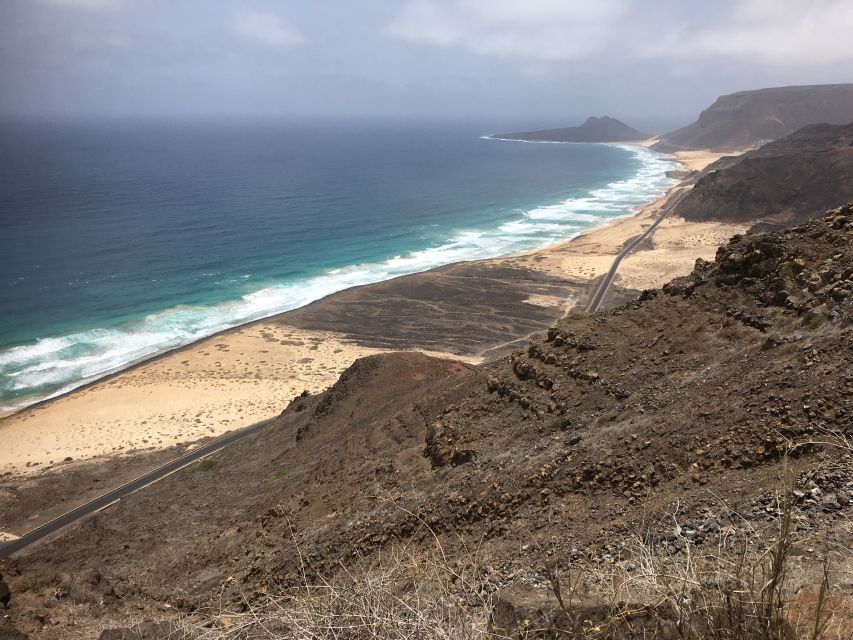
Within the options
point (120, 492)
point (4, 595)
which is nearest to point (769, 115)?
point (120, 492)

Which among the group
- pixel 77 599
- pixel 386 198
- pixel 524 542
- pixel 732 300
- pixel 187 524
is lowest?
pixel 187 524

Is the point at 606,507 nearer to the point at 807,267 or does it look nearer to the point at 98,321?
the point at 807,267

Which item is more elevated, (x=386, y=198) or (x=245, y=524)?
(x=386, y=198)

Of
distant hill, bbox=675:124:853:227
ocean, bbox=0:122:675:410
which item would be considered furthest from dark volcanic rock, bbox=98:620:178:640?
distant hill, bbox=675:124:853:227

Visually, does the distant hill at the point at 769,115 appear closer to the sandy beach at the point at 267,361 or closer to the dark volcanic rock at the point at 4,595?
the sandy beach at the point at 267,361

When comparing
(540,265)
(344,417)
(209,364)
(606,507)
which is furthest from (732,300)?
(540,265)

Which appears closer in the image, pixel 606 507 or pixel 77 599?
pixel 606 507

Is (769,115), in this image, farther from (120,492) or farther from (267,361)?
(120,492)
